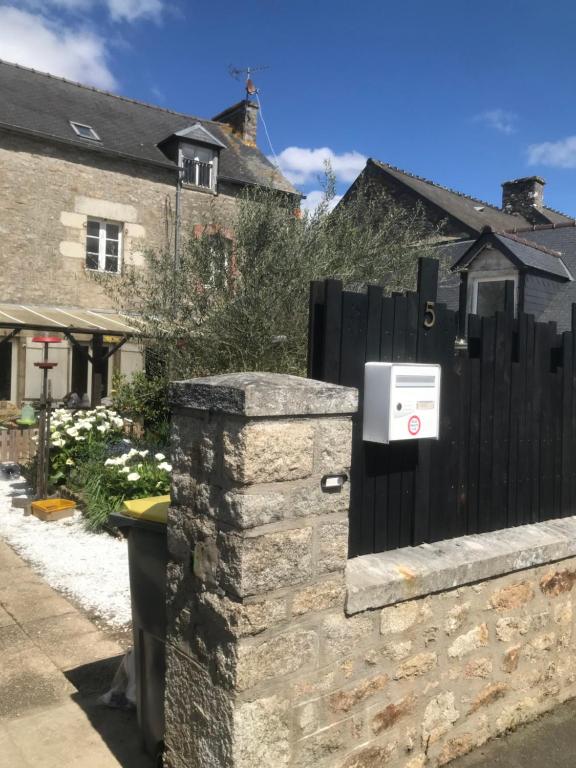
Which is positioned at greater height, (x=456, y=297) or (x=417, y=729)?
(x=456, y=297)

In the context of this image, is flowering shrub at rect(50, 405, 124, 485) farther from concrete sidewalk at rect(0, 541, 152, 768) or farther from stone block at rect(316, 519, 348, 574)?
stone block at rect(316, 519, 348, 574)

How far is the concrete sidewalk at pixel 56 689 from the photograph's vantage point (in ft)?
9.52

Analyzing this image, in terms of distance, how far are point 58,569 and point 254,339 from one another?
330 centimetres

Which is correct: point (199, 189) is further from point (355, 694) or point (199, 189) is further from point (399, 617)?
point (355, 694)

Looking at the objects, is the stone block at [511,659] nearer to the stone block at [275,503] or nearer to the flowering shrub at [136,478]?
the stone block at [275,503]

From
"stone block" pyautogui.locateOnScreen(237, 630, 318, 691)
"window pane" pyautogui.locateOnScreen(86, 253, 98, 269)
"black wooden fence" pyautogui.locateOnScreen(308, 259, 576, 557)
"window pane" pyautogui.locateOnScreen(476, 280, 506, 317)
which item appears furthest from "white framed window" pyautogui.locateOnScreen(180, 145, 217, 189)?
"stone block" pyautogui.locateOnScreen(237, 630, 318, 691)

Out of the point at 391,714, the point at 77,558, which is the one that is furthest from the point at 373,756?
the point at 77,558

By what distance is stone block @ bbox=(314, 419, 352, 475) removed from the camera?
2.41 m

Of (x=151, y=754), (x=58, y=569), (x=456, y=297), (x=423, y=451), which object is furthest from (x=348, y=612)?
(x=456, y=297)

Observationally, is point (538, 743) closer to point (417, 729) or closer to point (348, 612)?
point (417, 729)

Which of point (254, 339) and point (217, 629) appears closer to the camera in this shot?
point (217, 629)

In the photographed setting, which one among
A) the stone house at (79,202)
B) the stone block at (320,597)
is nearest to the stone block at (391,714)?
the stone block at (320,597)

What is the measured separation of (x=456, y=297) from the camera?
15.0 m

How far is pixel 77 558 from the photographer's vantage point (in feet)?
19.5
